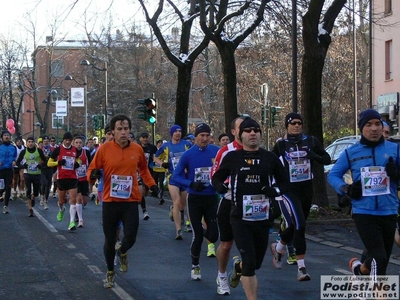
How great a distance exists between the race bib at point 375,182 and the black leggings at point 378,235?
8.7 inches

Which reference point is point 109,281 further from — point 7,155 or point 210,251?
point 7,155

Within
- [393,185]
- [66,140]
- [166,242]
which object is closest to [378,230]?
[393,185]

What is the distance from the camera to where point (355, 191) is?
7.31 meters

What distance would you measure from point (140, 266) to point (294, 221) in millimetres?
2350

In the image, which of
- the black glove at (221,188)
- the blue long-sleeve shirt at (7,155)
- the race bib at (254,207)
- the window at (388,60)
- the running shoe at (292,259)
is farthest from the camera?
the window at (388,60)

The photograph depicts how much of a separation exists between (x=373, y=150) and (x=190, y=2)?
18641 millimetres

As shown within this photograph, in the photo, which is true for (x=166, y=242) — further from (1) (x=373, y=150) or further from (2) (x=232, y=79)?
(2) (x=232, y=79)

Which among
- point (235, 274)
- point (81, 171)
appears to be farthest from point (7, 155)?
point (235, 274)

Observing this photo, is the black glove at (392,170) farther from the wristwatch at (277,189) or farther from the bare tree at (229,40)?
the bare tree at (229,40)

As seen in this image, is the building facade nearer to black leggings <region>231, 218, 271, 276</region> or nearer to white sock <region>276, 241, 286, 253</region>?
white sock <region>276, 241, 286, 253</region>

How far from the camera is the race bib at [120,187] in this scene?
30.0ft

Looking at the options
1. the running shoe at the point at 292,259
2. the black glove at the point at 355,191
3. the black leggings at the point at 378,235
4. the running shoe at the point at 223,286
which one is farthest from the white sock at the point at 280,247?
the black glove at the point at 355,191

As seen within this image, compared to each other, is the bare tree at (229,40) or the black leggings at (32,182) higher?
the bare tree at (229,40)

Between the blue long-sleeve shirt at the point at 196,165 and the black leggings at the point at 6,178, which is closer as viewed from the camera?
the blue long-sleeve shirt at the point at 196,165
